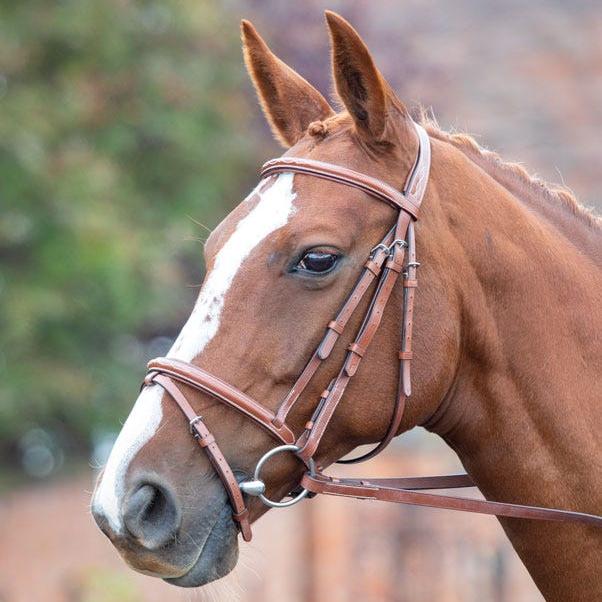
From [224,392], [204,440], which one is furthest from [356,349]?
[204,440]

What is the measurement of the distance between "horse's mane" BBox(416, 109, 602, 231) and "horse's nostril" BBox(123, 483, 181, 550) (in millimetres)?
1412

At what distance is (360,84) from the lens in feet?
10.2

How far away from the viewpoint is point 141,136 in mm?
9422

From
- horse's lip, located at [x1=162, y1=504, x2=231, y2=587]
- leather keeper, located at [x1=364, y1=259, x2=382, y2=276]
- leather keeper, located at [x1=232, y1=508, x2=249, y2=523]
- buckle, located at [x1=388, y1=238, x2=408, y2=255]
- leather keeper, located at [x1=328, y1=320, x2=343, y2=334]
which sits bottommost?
horse's lip, located at [x1=162, y1=504, x2=231, y2=587]

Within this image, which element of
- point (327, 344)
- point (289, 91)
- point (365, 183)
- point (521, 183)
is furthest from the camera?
point (289, 91)

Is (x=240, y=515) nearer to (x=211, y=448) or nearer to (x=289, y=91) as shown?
(x=211, y=448)

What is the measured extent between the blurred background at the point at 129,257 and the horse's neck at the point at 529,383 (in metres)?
5.24

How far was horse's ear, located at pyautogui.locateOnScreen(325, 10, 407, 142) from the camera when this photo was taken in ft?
9.89

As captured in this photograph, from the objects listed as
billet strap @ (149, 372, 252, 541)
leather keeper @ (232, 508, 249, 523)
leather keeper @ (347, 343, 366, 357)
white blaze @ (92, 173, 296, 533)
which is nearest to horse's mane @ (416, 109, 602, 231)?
white blaze @ (92, 173, 296, 533)

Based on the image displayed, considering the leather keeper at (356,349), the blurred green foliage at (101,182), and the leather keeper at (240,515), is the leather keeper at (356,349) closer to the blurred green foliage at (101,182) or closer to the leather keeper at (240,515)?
the leather keeper at (240,515)

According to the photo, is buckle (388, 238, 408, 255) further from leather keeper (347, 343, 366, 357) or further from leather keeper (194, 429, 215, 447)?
leather keeper (194, 429, 215, 447)

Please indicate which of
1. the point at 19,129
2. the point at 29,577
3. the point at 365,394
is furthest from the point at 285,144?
the point at 29,577

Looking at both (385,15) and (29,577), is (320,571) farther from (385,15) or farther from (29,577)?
(385,15)

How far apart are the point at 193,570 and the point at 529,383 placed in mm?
1109
